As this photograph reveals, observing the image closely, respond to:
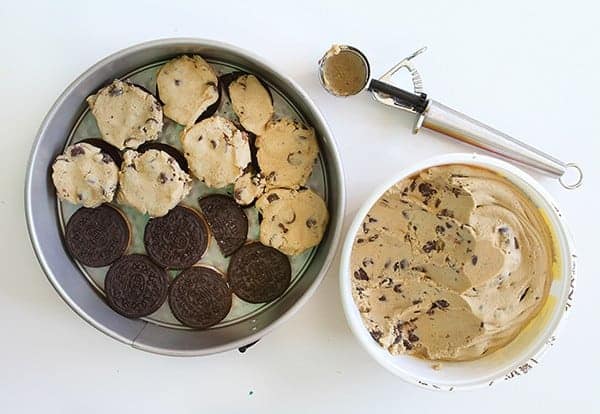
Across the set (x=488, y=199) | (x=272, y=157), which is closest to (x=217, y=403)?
(x=272, y=157)

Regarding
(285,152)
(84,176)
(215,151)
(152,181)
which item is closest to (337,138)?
(285,152)

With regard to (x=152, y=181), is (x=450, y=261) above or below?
above

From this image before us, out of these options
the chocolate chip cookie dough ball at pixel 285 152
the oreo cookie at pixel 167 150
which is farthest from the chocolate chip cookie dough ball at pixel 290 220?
the oreo cookie at pixel 167 150

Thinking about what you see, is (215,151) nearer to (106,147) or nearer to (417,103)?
(106,147)

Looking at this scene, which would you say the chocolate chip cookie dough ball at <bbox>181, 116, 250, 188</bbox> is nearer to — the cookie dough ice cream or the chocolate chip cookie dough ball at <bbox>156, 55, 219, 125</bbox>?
the chocolate chip cookie dough ball at <bbox>156, 55, 219, 125</bbox>

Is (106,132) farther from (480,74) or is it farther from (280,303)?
(480,74)
